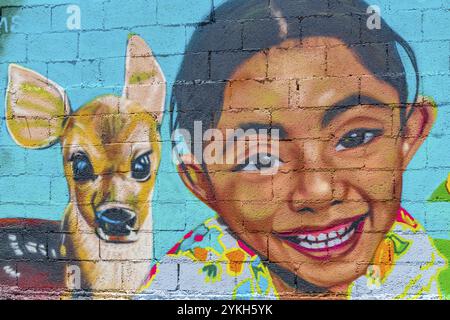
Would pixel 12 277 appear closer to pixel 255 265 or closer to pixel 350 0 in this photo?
pixel 255 265

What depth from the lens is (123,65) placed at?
4285 millimetres

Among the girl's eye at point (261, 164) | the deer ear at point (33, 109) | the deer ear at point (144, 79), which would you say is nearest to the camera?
the girl's eye at point (261, 164)

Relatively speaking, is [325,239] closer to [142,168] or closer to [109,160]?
[142,168]

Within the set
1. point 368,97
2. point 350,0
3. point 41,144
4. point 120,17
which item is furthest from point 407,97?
point 41,144

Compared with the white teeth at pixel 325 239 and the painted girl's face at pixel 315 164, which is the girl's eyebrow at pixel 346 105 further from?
the white teeth at pixel 325 239

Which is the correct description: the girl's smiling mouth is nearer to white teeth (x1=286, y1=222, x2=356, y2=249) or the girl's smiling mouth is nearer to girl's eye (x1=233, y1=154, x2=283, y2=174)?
white teeth (x1=286, y1=222, x2=356, y2=249)

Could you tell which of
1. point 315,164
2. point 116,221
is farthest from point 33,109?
point 315,164

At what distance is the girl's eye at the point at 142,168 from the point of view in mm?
4246

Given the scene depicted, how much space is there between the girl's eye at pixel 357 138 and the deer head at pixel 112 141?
125cm

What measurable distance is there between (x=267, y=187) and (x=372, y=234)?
76 cm

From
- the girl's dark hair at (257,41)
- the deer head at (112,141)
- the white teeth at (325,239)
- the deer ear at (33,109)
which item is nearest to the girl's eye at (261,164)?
the girl's dark hair at (257,41)

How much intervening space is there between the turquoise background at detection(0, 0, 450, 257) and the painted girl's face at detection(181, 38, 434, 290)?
20 centimetres

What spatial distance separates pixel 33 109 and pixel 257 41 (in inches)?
66.5

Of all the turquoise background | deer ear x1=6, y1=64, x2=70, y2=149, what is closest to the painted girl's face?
the turquoise background
